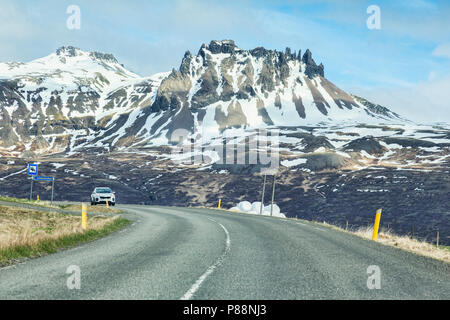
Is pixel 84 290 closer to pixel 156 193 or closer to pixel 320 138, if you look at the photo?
pixel 156 193

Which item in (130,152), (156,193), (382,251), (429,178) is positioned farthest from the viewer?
(130,152)

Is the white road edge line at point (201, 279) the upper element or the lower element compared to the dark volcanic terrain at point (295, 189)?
upper

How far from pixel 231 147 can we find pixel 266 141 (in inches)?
576

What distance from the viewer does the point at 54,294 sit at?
6.42 m
